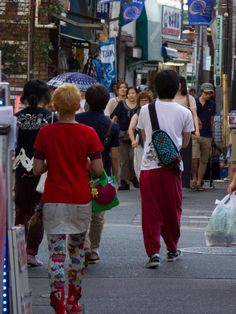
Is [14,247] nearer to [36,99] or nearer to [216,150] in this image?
[36,99]

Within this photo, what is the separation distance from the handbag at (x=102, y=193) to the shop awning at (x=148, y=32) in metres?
29.3

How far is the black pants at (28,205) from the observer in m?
9.10

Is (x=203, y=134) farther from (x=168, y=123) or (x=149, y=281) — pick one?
(x=149, y=281)

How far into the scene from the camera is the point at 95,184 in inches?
320

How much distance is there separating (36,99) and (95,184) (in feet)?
4.44

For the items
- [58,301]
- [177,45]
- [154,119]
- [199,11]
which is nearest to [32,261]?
[154,119]

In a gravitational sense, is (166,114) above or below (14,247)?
above

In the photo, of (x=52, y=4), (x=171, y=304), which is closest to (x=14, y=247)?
(x=171, y=304)

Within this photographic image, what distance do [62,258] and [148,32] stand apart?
30.5 meters

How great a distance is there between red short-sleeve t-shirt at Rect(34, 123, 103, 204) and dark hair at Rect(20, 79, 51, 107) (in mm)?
1761

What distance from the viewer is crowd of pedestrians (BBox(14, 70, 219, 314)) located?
23.7ft

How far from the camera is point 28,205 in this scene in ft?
30.1

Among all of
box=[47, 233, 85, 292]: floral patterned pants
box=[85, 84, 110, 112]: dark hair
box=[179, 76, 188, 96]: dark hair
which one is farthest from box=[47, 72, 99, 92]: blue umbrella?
box=[47, 233, 85, 292]: floral patterned pants

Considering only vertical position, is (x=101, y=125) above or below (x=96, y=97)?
below
